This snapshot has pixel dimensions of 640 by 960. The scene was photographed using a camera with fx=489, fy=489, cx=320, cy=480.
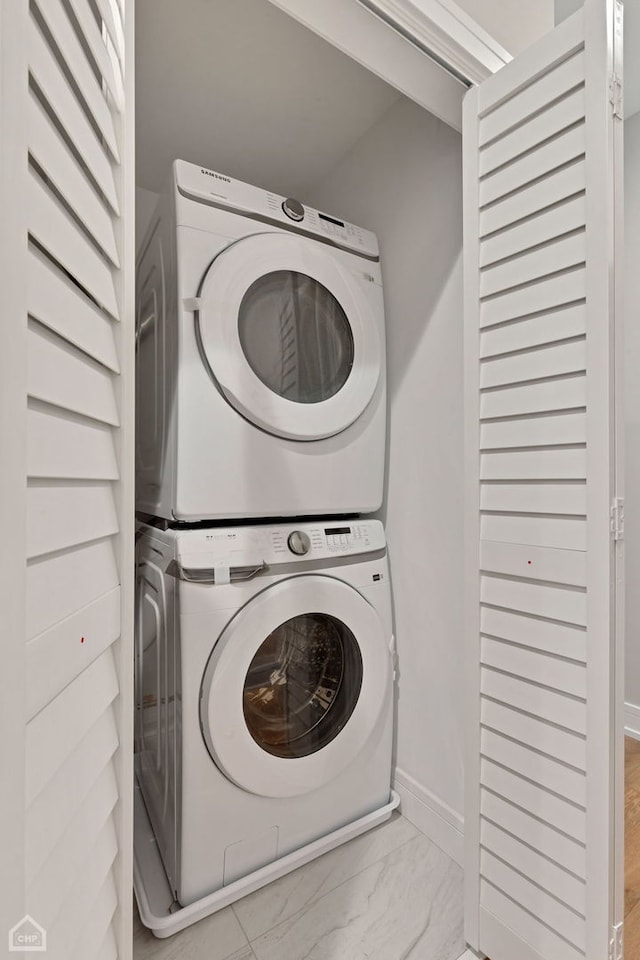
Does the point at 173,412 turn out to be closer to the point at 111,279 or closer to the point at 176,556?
the point at 176,556

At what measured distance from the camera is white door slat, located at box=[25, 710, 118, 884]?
407mm

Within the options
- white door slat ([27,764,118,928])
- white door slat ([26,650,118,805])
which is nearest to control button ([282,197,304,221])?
white door slat ([26,650,118,805])

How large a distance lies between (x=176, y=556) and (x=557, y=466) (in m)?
0.87

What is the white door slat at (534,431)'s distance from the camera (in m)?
0.94

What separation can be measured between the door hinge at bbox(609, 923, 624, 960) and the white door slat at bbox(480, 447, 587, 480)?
84 centimetres

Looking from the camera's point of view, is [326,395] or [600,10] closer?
[600,10]

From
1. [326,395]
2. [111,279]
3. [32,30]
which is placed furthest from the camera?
[326,395]

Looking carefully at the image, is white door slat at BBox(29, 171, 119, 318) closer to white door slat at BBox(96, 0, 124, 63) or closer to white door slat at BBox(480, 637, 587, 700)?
white door slat at BBox(96, 0, 124, 63)

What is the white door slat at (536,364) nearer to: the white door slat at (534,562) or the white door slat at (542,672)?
the white door slat at (534,562)

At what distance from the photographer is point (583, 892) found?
0.92m

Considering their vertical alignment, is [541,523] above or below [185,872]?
above

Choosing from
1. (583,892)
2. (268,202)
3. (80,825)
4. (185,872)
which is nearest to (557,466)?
(583,892)

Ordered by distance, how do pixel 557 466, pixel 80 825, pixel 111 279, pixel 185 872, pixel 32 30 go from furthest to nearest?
pixel 185 872, pixel 557 466, pixel 111 279, pixel 80 825, pixel 32 30

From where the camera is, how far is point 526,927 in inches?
40.0
